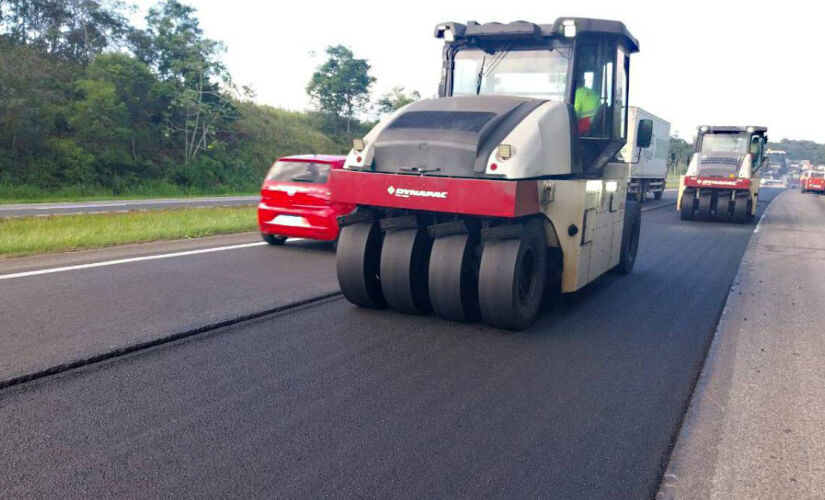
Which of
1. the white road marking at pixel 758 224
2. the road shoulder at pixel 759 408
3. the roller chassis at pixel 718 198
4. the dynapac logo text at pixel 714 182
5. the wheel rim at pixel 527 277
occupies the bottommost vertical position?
the road shoulder at pixel 759 408

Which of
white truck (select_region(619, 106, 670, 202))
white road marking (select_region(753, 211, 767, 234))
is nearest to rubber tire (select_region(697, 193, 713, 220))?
white road marking (select_region(753, 211, 767, 234))

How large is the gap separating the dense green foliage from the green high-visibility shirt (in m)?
24.6

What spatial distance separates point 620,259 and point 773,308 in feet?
6.94

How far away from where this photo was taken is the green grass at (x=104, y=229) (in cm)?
984

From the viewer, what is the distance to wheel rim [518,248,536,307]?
6069mm

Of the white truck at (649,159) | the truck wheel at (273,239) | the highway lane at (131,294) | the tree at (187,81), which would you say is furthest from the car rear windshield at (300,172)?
the tree at (187,81)

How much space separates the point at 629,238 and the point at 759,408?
522cm

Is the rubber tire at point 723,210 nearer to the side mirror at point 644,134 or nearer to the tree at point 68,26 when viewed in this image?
the side mirror at point 644,134

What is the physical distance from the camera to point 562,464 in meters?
3.42

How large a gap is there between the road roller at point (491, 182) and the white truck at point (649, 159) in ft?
52.8

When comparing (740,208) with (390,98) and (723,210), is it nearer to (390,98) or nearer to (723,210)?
(723,210)

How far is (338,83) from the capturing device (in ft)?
163

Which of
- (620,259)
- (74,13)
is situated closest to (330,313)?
(620,259)

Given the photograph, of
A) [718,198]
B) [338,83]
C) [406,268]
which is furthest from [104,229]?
[338,83]
